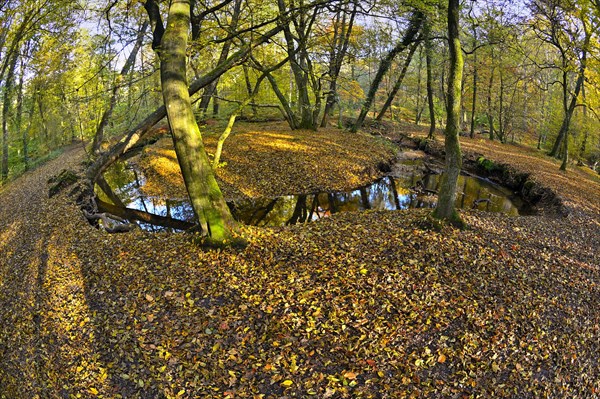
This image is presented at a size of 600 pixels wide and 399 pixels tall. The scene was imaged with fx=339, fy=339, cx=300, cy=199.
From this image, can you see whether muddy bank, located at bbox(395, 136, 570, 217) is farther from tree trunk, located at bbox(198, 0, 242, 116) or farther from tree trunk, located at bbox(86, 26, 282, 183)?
tree trunk, located at bbox(198, 0, 242, 116)

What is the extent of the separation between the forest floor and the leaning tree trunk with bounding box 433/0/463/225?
665 mm

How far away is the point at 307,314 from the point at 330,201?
773cm

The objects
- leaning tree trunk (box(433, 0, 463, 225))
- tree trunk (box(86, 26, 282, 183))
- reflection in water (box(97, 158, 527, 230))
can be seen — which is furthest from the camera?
reflection in water (box(97, 158, 527, 230))

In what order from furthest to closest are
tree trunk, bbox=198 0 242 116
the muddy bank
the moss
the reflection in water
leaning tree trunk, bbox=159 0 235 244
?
the moss → the muddy bank → the reflection in water → tree trunk, bbox=198 0 242 116 → leaning tree trunk, bbox=159 0 235 244

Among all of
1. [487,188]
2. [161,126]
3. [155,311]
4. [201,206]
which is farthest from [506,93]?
[155,311]

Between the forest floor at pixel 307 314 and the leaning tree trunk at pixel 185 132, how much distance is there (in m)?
0.68

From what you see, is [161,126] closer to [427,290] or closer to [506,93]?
[427,290]

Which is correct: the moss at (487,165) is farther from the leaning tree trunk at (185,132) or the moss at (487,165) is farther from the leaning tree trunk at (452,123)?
the leaning tree trunk at (185,132)

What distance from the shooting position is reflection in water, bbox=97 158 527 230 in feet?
36.9

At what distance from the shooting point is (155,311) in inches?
207

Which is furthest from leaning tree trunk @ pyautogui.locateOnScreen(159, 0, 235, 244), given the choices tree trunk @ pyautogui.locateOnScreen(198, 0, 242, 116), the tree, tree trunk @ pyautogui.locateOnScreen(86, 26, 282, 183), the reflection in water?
the tree

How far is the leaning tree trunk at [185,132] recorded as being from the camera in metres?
6.09

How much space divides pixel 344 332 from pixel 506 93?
2777 cm

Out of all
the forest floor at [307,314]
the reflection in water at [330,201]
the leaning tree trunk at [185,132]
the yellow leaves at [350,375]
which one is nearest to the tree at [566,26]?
the reflection in water at [330,201]
